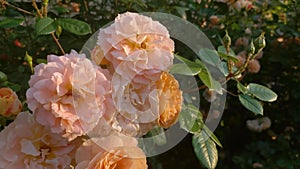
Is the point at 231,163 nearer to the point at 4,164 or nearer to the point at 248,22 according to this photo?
the point at 248,22

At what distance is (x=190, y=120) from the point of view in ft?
3.53

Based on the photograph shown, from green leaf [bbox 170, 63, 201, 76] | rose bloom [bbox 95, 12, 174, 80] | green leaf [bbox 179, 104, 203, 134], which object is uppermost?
rose bloom [bbox 95, 12, 174, 80]

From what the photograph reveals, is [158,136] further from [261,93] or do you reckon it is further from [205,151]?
[261,93]

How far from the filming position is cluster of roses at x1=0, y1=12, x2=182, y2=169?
868 millimetres

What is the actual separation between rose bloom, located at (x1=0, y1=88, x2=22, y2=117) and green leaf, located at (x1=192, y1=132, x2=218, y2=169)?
0.36 meters

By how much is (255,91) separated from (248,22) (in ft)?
4.38

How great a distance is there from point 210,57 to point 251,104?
5.8 inches

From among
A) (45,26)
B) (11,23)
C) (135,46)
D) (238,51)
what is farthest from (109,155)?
(238,51)

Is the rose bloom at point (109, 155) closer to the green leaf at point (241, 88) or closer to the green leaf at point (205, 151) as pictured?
the green leaf at point (205, 151)

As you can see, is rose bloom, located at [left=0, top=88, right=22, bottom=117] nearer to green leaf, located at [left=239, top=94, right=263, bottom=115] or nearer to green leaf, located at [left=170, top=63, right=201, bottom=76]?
green leaf, located at [left=170, top=63, right=201, bottom=76]

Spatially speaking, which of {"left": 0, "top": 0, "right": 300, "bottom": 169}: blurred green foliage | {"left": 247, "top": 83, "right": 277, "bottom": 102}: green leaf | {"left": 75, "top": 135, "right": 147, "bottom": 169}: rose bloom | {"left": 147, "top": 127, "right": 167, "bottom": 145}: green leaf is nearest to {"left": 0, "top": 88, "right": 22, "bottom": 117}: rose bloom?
{"left": 75, "top": 135, "right": 147, "bottom": 169}: rose bloom

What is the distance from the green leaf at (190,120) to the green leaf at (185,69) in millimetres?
107

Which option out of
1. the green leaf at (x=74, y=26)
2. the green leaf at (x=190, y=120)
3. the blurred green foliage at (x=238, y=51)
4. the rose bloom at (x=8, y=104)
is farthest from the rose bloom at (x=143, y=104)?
the blurred green foliage at (x=238, y=51)

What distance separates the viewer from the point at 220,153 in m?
2.43
